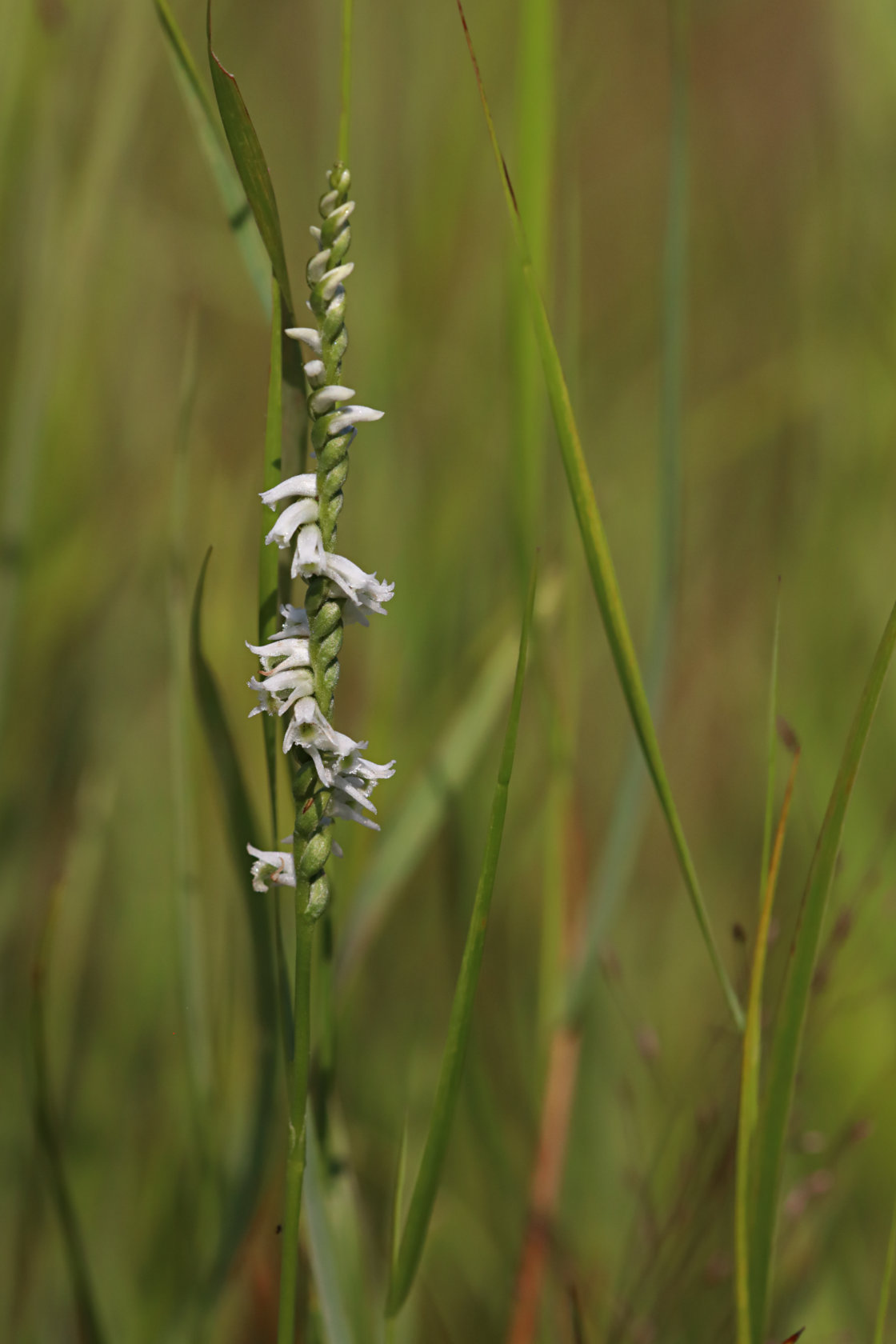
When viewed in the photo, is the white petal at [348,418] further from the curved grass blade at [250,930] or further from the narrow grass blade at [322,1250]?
the narrow grass blade at [322,1250]

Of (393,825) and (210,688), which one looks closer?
(210,688)

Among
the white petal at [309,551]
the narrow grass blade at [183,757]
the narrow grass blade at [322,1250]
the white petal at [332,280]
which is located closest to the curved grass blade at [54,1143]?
the narrow grass blade at [183,757]

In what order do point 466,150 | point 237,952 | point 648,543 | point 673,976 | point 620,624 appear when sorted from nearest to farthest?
point 620,624 < point 237,952 < point 466,150 < point 673,976 < point 648,543

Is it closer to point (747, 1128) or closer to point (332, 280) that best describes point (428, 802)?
point (747, 1128)

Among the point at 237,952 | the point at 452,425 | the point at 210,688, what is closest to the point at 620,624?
the point at 210,688

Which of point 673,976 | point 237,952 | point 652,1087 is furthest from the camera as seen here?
point 673,976

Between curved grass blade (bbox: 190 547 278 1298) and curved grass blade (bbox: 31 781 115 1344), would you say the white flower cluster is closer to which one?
curved grass blade (bbox: 190 547 278 1298)

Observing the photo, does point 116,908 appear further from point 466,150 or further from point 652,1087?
point 466,150
